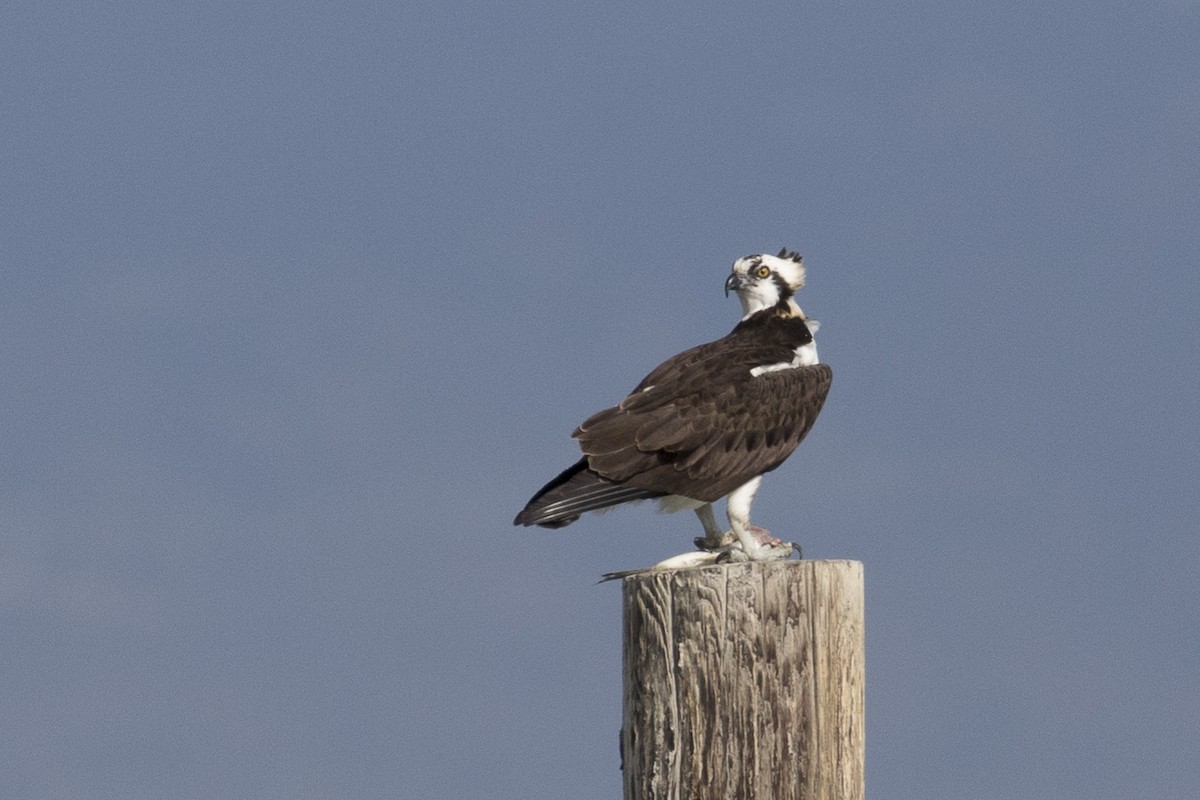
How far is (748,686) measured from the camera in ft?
22.2

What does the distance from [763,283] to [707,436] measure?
2.12 m

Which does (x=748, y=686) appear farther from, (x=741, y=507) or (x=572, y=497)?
(x=741, y=507)

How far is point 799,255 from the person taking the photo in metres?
11.7

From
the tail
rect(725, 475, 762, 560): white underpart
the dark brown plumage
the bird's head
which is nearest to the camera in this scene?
the tail

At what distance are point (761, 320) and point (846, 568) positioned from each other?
173 inches

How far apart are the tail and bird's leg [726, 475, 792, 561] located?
2.52 feet

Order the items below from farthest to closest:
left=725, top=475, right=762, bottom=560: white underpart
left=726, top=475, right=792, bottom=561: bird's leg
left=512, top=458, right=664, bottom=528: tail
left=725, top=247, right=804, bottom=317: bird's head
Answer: left=725, top=247, right=804, bottom=317: bird's head
left=725, top=475, right=762, bottom=560: white underpart
left=726, top=475, right=792, bottom=561: bird's leg
left=512, top=458, right=664, bottom=528: tail

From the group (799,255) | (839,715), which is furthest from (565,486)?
(799,255)

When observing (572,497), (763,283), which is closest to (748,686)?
(572,497)

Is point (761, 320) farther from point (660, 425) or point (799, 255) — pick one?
point (660, 425)

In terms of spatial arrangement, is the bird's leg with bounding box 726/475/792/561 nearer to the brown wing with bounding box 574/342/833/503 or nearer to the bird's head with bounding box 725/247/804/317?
the brown wing with bounding box 574/342/833/503

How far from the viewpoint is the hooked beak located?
37.7ft

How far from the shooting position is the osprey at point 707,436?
9.30 m

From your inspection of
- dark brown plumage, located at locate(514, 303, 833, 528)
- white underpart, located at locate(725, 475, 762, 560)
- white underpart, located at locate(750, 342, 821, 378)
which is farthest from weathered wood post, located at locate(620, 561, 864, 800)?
white underpart, located at locate(750, 342, 821, 378)
